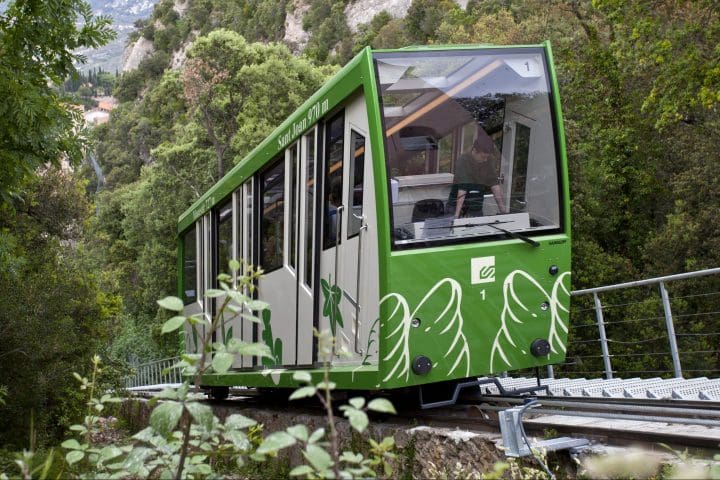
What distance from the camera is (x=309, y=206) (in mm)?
9164

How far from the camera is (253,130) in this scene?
39.0 metres

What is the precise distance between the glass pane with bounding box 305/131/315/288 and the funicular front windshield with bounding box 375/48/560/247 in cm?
151

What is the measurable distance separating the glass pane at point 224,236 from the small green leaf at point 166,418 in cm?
894

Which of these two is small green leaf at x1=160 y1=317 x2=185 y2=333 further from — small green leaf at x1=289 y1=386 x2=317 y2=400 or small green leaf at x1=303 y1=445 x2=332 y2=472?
small green leaf at x1=303 y1=445 x2=332 y2=472

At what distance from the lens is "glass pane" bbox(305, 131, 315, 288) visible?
906 centimetres

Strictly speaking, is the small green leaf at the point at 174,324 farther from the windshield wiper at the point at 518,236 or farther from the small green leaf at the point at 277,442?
the windshield wiper at the point at 518,236

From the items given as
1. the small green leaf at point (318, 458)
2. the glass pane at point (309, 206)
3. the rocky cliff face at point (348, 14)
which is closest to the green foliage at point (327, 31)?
the rocky cliff face at point (348, 14)

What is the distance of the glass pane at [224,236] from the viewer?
12.5 metres

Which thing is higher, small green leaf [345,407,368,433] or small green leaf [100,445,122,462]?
small green leaf [345,407,368,433]

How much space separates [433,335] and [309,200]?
2.27m

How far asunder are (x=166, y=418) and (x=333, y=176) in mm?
5312

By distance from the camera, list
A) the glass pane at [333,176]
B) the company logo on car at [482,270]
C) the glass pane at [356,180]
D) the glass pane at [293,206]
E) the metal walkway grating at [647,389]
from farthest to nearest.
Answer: the glass pane at [293,206] < the glass pane at [333,176] < the metal walkway grating at [647,389] < the glass pane at [356,180] < the company logo on car at [482,270]

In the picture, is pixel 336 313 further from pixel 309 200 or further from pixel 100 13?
pixel 100 13

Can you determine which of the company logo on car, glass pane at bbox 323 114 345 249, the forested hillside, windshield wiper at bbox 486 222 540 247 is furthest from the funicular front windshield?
the forested hillside
